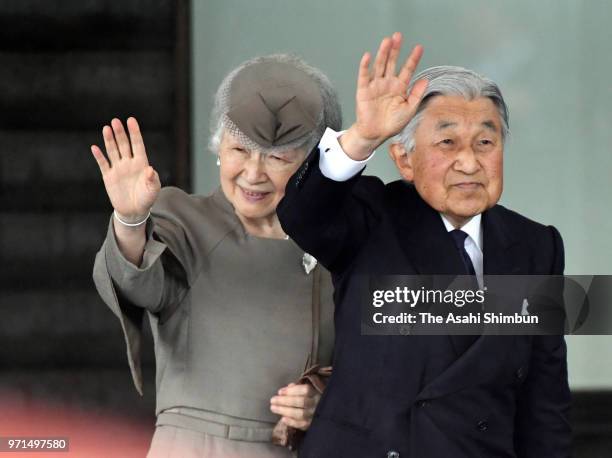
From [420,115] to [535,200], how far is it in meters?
1.83

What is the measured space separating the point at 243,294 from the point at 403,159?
0.38 m

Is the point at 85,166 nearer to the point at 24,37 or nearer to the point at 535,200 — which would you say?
the point at 24,37

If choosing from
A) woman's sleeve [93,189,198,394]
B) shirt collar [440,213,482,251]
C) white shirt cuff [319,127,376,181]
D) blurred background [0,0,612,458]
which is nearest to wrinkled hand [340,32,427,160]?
white shirt cuff [319,127,376,181]

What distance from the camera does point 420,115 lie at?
74.2 inches

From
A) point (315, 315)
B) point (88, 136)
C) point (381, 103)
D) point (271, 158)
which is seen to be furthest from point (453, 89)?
point (88, 136)

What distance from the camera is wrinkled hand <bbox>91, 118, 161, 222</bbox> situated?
1854 mm

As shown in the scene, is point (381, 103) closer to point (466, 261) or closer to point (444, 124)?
point (444, 124)

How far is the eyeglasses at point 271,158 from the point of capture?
201cm

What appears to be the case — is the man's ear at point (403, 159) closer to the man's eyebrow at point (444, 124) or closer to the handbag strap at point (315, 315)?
the man's eyebrow at point (444, 124)

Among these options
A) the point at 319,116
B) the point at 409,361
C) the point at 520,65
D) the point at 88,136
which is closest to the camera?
the point at 409,361

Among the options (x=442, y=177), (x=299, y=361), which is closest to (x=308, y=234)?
(x=442, y=177)

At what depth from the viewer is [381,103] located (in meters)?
1.69

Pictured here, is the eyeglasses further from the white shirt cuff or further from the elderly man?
the white shirt cuff

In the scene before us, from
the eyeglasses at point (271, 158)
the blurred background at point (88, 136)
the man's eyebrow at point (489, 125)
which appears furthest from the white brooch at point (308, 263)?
the blurred background at point (88, 136)
